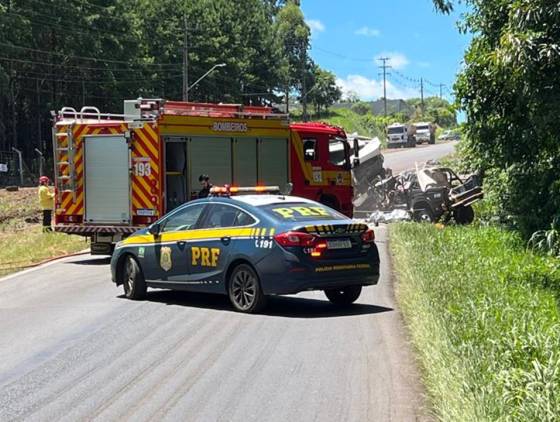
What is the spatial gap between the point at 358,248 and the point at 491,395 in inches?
225

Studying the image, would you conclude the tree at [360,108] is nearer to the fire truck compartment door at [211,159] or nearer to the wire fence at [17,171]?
the wire fence at [17,171]

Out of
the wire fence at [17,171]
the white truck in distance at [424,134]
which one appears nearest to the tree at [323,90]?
the white truck in distance at [424,134]

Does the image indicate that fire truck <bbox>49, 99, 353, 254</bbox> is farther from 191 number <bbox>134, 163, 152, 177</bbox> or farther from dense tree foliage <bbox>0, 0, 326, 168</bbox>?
dense tree foliage <bbox>0, 0, 326, 168</bbox>

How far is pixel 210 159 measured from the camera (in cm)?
1820

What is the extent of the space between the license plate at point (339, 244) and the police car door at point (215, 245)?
108 centimetres

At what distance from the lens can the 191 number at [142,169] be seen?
56.7 feet

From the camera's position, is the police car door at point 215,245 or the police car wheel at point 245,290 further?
the police car door at point 215,245

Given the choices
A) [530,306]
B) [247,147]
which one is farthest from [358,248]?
[247,147]

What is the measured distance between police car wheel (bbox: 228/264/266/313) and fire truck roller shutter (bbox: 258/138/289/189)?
860 cm

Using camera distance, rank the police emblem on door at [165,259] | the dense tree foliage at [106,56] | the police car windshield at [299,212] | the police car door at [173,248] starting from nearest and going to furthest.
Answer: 1. the police car windshield at [299,212]
2. the police car door at [173,248]
3. the police emblem on door at [165,259]
4. the dense tree foliage at [106,56]

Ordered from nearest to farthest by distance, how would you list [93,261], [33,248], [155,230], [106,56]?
[155,230], [93,261], [33,248], [106,56]

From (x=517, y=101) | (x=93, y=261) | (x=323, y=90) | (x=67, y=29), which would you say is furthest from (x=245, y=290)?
(x=323, y=90)

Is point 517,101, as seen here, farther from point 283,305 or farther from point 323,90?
point 323,90

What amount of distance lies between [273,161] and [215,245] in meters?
8.75
